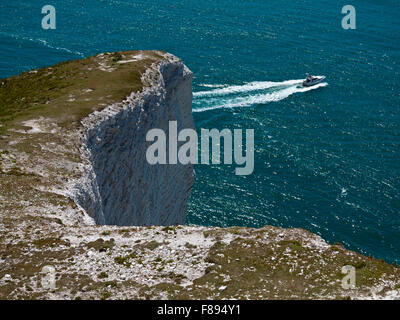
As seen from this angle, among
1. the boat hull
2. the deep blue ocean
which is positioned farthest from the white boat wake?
the boat hull

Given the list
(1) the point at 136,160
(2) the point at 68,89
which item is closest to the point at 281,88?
(2) the point at 68,89

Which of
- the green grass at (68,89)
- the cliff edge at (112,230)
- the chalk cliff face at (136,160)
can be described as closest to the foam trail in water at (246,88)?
the chalk cliff face at (136,160)

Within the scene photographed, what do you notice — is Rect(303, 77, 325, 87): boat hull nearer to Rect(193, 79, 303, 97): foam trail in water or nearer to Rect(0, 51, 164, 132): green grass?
Rect(193, 79, 303, 97): foam trail in water

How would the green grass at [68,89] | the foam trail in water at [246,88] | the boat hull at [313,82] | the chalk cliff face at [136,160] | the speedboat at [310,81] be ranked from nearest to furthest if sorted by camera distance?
the chalk cliff face at [136,160], the green grass at [68,89], the foam trail in water at [246,88], the speedboat at [310,81], the boat hull at [313,82]

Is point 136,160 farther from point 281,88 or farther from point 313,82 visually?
point 313,82

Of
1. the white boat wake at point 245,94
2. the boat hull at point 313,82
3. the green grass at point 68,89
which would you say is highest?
the green grass at point 68,89

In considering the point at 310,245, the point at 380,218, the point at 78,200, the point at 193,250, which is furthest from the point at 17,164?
the point at 380,218

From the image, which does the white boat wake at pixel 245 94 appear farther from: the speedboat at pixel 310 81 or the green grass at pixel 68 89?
the green grass at pixel 68 89
